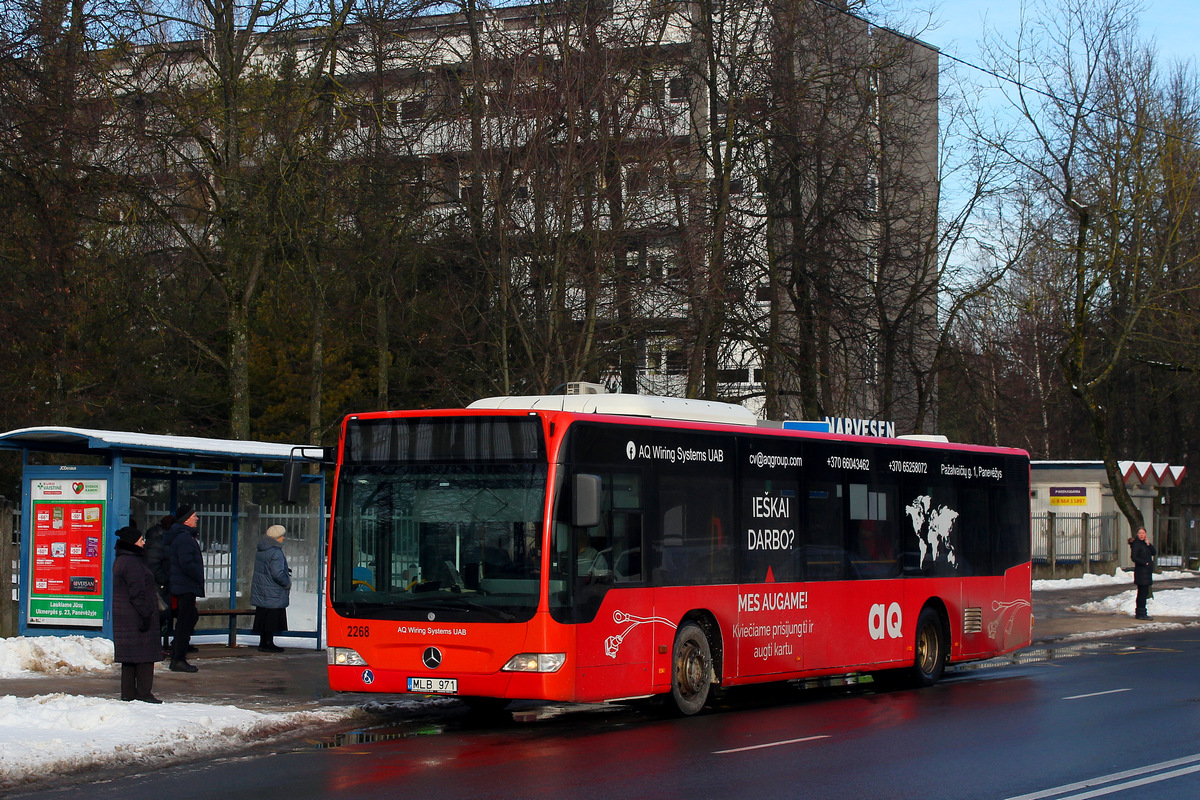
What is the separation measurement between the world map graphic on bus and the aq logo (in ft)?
3.03

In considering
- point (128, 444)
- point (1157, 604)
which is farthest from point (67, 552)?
point (1157, 604)

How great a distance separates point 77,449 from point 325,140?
7.42 metres

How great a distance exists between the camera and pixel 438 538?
11812mm

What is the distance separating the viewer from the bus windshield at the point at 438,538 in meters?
11.5

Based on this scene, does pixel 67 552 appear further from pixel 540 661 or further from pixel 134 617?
pixel 540 661

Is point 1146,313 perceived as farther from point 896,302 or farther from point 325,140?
point 325,140

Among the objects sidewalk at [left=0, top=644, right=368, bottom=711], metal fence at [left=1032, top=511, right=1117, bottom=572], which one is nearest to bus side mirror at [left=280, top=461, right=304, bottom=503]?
sidewalk at [left=0, top=644, right=368, bottom=711]

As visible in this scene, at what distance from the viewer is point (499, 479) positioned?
1177 cm

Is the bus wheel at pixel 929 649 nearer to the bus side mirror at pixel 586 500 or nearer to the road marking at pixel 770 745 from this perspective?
the road marking at pixel 770 745

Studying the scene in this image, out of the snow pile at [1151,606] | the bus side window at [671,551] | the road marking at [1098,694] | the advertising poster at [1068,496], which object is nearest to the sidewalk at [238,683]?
the bus side window at [671,551]

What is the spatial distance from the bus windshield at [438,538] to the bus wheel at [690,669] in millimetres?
2000

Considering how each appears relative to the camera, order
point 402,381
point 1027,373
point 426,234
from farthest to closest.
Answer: point 1027,373 < point 402,381 < point 426,234

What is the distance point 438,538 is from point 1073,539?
30.1 metres

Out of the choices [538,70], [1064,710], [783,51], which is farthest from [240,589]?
[783,51]
